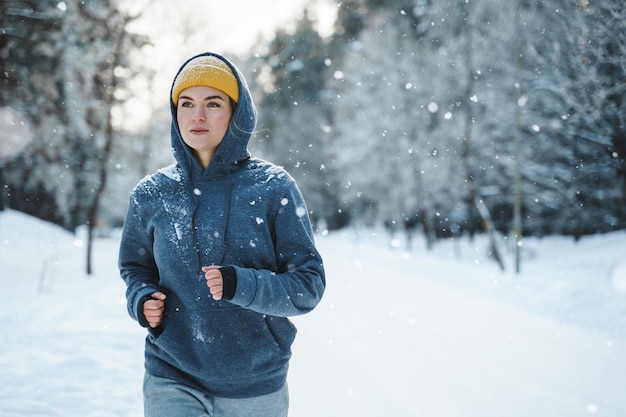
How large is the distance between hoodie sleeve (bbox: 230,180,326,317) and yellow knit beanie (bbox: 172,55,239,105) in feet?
1.73

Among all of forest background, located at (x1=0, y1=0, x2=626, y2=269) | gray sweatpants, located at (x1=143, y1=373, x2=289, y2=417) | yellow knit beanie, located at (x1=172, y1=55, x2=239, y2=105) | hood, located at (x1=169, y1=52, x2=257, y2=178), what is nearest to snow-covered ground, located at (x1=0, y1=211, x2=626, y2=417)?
gray sweatpants, located at (x1=143, y1=373, x2=289, y2=417)

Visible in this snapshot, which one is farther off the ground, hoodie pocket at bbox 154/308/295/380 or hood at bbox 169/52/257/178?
hood at bbox 169/52/257/178

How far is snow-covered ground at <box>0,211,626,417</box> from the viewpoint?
447cm

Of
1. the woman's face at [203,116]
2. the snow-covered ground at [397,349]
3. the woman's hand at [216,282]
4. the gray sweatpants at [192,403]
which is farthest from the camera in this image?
the snow-covered ground at [397,349]

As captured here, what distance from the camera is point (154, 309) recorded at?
192 cm

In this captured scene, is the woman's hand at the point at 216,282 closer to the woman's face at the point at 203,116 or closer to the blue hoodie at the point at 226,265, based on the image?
the blue hoodie at the point at 226,265

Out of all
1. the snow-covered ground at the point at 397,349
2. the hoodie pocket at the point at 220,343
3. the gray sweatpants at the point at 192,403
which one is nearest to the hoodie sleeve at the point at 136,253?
the hoodie pocket at the point at 220,343

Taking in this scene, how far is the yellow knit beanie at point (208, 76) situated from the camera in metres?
2.08

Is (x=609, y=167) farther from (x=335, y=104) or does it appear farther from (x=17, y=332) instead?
(x=335, y=104)

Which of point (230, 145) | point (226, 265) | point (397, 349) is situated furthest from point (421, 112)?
point (226, 265)

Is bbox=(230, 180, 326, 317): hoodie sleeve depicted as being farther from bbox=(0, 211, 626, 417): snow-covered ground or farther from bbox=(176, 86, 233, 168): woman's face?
bbox=(0, 211, 626, 417): snow-covered ground

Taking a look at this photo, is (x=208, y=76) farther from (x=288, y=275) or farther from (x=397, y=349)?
(x=397, y=349)

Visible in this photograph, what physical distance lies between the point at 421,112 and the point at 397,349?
58.6 ft

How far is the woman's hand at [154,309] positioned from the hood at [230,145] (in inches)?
22.2
